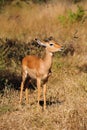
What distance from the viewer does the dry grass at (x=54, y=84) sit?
6.94 meters

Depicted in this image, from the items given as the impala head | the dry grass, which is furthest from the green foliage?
the impala head

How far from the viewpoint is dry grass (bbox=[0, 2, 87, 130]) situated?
22.8 ft

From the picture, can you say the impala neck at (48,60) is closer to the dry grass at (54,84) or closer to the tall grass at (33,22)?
the dry grass at (54,84)

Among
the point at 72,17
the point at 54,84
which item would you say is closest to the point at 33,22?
Answer: the point at 72,17

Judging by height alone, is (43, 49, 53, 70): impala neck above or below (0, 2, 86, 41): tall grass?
above

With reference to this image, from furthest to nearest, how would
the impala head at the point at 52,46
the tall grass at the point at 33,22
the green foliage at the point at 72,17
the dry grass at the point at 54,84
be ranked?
the green foliage at the point at 72,17
the tall grass at the point at 33,22
the impala head at the point at 52,46
the dry grass at the point at 54,84

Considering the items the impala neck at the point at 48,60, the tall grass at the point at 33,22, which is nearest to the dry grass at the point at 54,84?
the tall grass at the point at 33,22

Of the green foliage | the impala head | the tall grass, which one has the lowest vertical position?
the tall grass

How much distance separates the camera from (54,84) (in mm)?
10430

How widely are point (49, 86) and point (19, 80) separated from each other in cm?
88

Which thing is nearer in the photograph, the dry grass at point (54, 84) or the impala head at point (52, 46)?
the dry grass at point (54, 84)

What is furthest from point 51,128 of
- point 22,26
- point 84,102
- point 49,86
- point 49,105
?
point 22,26

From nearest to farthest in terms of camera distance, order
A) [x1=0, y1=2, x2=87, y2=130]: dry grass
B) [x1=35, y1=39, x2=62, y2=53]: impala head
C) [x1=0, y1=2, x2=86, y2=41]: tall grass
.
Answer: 1. [x1=0, y1=2, x2=87, y2=130]: dry grass
2. [x1=35, y1=39, x2=62, y2=53]: impala head
3. [x1=0, y1=2, x2=86, y2=41]: tall grass

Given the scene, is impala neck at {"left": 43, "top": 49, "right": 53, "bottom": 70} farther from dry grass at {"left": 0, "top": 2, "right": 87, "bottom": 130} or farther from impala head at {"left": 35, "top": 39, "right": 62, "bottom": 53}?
dry grass at {"left": 0, "top": 2, "right": 87, "bottom": 130}
